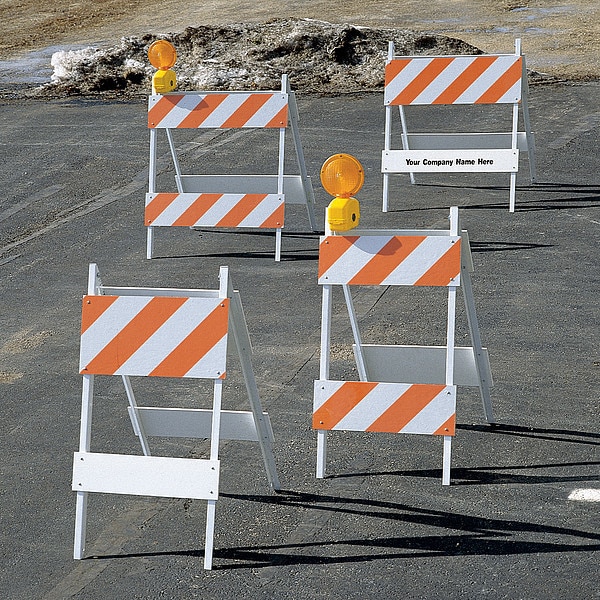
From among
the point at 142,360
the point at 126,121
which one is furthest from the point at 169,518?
the point at 126,121

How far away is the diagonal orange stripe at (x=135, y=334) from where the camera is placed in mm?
6137

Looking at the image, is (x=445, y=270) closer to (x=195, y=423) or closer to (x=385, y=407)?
(x=385, y=407)

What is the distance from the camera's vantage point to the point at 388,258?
268 inches

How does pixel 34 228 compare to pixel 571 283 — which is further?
pixel 34 228

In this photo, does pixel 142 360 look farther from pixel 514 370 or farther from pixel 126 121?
pixel 126 121

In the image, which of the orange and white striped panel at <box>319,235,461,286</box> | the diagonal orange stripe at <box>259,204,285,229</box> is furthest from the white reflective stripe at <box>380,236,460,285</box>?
the diagonal orange stripe at <box>259,204,285,229</box>

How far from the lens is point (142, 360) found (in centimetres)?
616

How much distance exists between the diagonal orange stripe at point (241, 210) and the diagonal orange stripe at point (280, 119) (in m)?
0.73

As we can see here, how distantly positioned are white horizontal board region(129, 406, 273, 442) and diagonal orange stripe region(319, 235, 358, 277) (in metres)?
0.96

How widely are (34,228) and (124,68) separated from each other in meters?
8.53

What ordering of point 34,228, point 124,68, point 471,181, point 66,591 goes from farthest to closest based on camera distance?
point 124,68 → point 471,181 → point 34,228 → point 66,591

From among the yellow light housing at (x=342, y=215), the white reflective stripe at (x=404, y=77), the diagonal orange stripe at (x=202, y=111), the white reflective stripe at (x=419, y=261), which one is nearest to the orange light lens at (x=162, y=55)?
the diagonal orange stripe at (x=202, y=111)

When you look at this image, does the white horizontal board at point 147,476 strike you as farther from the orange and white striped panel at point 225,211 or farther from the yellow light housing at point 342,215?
the orange and white striped panel at point 225,211

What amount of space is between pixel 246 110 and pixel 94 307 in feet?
19.1
